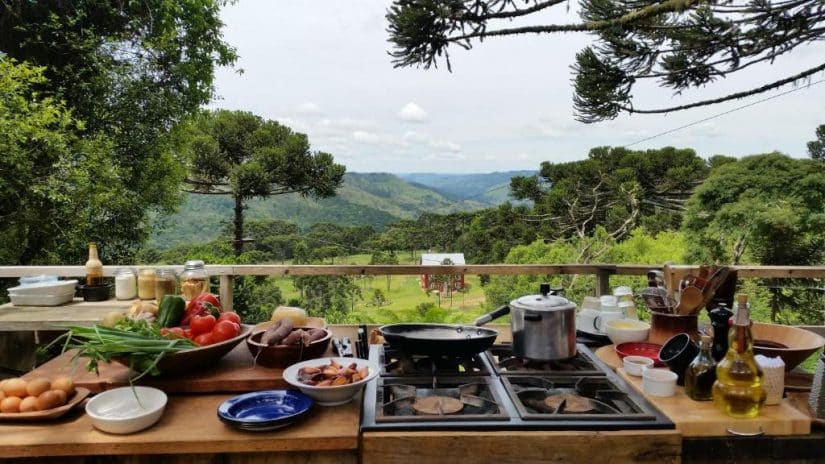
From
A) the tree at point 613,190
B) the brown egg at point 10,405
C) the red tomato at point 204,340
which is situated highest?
the tree at point 613,190

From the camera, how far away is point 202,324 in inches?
63.4

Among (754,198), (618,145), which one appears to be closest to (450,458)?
(754,198)

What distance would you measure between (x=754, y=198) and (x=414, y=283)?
5545mm

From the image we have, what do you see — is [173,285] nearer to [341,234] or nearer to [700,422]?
[700,422]

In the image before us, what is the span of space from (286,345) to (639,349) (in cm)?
107

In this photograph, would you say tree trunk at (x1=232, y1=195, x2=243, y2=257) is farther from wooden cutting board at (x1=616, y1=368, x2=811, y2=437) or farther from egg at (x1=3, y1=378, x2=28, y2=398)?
wooden cutting board at (x1=616, y1=368, x2=811, y2=437)

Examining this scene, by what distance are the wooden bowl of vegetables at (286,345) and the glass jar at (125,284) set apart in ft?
5.26

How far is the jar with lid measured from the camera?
215 centimetres

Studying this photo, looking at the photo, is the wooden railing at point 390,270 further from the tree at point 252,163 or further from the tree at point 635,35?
the tree at point 252,163

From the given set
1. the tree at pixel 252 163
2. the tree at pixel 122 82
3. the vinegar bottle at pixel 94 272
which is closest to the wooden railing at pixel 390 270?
the vinegar bottle at pixel 94 272

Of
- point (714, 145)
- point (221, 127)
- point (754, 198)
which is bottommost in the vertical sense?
point (754, 198)

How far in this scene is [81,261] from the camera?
32.3ft

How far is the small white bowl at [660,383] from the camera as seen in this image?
4.78ft

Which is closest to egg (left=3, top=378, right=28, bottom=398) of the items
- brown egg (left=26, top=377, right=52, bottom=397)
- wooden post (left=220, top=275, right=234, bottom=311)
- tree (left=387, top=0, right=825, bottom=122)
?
brown egg (left=26, top=377, right=52, bottom=397)
